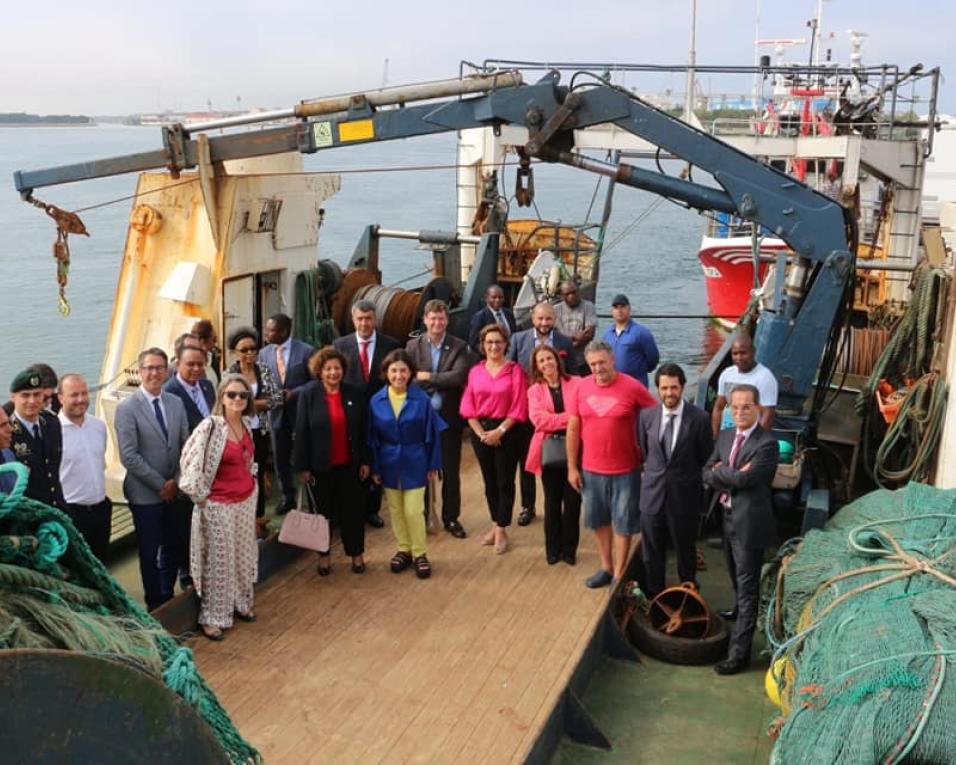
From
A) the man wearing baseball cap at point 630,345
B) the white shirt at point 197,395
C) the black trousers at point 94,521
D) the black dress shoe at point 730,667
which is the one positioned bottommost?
the black dress shoe at point 730,667

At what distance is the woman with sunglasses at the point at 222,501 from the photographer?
5.30 meters

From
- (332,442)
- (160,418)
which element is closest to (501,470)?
(332,442)

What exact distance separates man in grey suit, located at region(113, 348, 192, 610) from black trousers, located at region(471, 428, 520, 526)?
1.86 m

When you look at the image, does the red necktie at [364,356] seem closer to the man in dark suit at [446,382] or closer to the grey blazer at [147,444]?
the man in dark suit at [446,382]

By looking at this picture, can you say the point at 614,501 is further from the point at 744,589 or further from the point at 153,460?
the point at 153,460

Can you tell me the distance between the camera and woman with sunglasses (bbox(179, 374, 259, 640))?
Answer: 5.30 m

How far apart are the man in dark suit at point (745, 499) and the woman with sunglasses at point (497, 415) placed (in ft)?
4.70

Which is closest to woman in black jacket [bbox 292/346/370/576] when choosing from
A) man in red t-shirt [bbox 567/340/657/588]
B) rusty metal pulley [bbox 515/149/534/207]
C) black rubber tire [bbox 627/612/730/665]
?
man in red t-shirt [bbox 567/340/657/588]

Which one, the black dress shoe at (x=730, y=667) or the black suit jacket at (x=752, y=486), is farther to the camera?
the black dress shoe at (x=730, y=667)

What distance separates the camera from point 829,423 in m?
8.86

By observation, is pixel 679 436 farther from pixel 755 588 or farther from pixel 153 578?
pixel 153 578

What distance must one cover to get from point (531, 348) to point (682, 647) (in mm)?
2659

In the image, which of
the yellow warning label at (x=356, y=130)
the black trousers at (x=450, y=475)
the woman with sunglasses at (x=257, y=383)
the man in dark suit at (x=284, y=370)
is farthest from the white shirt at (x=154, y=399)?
the yellow warning label at (x=356, y=130)

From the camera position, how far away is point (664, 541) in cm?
602
